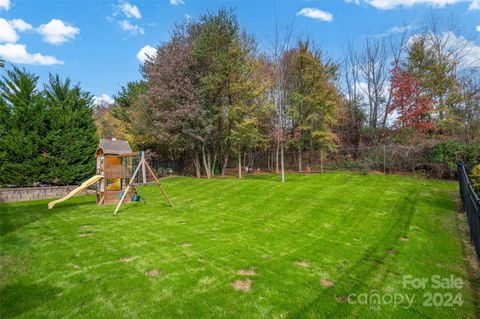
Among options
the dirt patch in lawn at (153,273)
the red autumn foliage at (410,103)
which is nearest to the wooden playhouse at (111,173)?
the dirt patch in lawn at (153,273)

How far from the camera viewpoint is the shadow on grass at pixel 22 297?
9.46 feet

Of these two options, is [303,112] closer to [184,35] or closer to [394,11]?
[184,35]

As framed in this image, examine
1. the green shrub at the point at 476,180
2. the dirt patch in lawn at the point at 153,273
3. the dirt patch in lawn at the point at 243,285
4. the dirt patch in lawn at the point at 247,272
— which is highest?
the green shrub at the point at 476,180

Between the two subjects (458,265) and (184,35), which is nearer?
(458,265)

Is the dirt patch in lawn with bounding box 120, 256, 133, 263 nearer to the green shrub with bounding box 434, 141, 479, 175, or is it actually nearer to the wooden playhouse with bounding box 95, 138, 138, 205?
the wooden playhouse with bounding box 95, 138, 138, 205

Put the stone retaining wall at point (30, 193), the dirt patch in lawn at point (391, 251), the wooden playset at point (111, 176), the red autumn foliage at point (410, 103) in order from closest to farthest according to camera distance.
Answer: the dirt patch in lawn at point (391, 251) → the wooden playset at point (111, 176) → the stone retaining wall at point (30, 193) → the red autumn foliage at point (410, 103)

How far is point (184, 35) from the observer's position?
1698 centimetres

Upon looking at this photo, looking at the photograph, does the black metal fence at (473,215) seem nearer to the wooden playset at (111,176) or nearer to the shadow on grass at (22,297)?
the shadow on grass at (22,297)

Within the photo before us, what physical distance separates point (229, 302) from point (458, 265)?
398 centimetres

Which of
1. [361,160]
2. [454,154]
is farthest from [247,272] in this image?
[361,160]

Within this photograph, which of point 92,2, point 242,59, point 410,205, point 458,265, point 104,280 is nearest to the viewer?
point 104,280

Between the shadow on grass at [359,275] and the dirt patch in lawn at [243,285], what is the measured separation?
0.76m

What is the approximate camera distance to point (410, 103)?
17844 mm

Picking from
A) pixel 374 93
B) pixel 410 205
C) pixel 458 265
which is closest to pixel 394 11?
pixel 374 93
